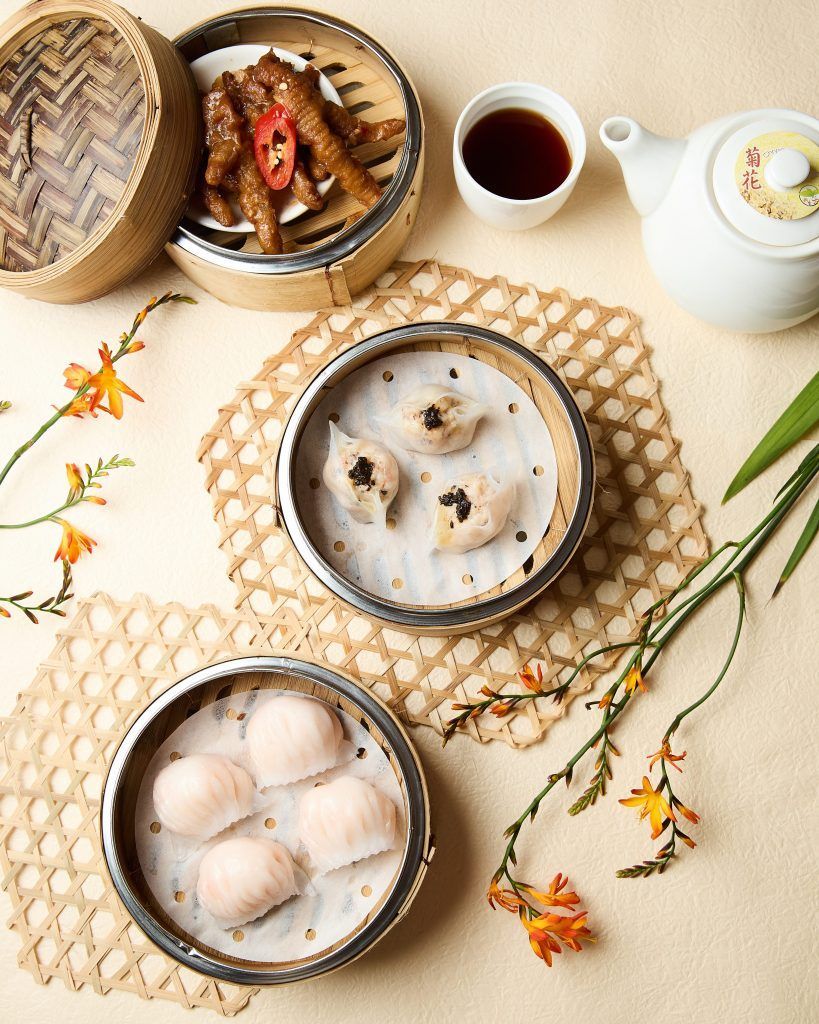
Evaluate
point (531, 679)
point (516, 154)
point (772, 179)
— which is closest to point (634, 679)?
point (531, 679)

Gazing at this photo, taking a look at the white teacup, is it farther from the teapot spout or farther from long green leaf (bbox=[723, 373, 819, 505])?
long green leaf (bbox=[723, 373, 819, 505])

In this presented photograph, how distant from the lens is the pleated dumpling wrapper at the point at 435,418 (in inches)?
51.4

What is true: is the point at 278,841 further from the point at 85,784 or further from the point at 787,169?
the point at 787,169

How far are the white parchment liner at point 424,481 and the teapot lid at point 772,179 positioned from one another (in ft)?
1.39

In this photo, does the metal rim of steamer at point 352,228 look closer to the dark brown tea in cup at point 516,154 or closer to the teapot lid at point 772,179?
the dark brown tea in cup at point 516,154

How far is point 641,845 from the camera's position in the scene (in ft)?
4.52

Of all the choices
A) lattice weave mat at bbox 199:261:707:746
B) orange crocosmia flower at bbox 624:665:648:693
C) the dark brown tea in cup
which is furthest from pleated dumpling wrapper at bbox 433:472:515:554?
the dark brown tea in cup

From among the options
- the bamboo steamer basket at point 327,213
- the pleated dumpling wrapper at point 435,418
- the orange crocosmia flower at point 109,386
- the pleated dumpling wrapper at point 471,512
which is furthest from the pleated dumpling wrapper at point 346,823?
the bamboo steamer basket at point 327,213

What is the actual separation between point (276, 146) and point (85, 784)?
3.66ft

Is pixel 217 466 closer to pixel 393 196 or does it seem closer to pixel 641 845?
pixel 393 196

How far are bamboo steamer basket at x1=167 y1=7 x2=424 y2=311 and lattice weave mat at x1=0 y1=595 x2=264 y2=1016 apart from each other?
562mm

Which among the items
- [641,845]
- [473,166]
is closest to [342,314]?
[473,166]

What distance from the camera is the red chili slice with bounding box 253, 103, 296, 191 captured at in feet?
4.33

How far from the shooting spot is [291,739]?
126 centimetres
